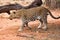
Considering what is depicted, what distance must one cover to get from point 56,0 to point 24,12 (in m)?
5.87

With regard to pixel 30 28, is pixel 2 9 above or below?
above

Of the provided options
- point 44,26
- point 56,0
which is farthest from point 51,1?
point 44,26

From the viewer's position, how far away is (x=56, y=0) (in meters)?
14.8

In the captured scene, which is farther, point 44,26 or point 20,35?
point 44,26

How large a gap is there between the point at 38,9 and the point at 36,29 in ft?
2.78

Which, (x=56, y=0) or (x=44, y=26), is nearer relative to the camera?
(x=44, y=26)

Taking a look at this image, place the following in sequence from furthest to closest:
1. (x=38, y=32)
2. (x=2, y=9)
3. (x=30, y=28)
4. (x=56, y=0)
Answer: (x=56, y=0) → (x=2, y=9) → (x=30, y=28) → (x=38, y=32)

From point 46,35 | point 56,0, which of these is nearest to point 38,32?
point 46,35

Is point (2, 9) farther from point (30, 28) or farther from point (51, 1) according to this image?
point (51, 1)

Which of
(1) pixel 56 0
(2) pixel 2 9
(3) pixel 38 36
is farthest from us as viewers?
(1) pixel 56 0

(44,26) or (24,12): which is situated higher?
(24,12)

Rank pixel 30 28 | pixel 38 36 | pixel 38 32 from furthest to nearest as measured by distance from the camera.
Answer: pixel 30 28 → pixel 38 32 → pixel 38 36

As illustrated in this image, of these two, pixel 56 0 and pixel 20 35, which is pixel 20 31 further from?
pixel 56 0

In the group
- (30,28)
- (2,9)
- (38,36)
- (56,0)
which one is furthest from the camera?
(56,0)
